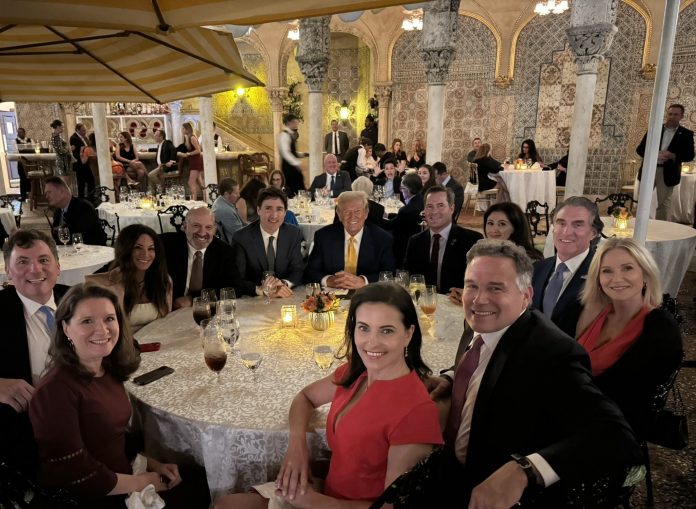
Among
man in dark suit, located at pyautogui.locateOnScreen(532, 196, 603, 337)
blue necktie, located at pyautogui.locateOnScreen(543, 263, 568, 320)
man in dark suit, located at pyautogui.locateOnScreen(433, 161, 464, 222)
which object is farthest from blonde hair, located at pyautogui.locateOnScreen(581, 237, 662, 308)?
man in dark suit, located at pyautogui.locateOnScreen(433, 161, 464, 222)

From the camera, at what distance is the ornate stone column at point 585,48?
670 centimetres

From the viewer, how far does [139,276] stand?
2844 mm

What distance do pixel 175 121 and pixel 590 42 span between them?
461 inches

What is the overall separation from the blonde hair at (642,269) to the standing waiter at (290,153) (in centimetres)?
631

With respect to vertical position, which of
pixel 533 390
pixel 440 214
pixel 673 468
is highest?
pixel 440 214

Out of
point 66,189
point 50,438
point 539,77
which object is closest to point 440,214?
point 50,438

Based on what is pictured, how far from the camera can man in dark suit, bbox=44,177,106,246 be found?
4836 millimetres

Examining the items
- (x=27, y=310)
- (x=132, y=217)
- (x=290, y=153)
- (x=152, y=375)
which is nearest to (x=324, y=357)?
(x=152, y=375)

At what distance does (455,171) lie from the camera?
13.0 meters

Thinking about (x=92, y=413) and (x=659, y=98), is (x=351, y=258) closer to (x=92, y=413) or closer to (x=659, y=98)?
(x=659, y=98)

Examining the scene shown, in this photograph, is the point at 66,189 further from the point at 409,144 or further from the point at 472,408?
the point at 409,144

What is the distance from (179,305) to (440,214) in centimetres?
186

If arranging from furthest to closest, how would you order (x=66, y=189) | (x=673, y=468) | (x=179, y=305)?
(x=66, y=189)
(x=179, y=305)
(x=673, y=468)

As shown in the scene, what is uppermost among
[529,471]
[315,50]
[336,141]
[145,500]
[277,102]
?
[315,50]
